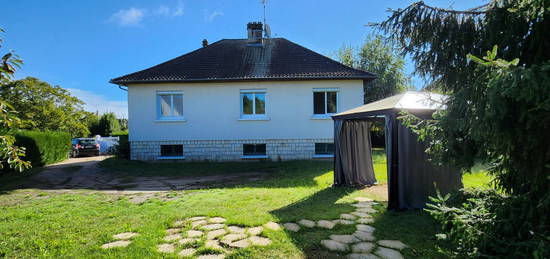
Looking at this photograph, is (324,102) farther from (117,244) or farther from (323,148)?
(117,244)

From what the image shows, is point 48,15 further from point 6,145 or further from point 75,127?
point 75,127

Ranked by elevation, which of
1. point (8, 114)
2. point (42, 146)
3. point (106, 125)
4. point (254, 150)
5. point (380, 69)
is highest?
point (380, 69)

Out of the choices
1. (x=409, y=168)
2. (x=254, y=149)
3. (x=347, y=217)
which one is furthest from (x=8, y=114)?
(x=254, y=149)

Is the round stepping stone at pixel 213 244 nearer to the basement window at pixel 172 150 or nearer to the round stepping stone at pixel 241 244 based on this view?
the round stepping stone at pixel 241 244

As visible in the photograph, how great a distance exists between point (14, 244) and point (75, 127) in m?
21.9

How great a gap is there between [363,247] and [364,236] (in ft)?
1.28

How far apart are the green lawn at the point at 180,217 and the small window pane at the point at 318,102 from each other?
17.2 feet

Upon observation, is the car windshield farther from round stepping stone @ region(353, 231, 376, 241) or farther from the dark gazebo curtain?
round stepping stone @ region(353, 231, 376, 241)

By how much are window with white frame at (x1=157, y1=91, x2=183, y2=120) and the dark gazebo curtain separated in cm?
842

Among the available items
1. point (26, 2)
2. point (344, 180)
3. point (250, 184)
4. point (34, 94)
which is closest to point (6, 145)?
point (250, 184)

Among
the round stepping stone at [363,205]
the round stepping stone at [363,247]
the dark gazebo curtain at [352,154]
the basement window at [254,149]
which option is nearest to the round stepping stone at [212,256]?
the round stepping stone at [363,247]

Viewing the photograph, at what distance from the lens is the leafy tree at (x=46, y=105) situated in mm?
18016

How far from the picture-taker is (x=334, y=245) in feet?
11.2

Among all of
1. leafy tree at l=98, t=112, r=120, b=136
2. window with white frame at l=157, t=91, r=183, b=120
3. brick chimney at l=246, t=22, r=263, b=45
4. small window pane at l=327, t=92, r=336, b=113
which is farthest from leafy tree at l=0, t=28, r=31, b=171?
leafy tree at l=98, t=112, r=120, b=136
